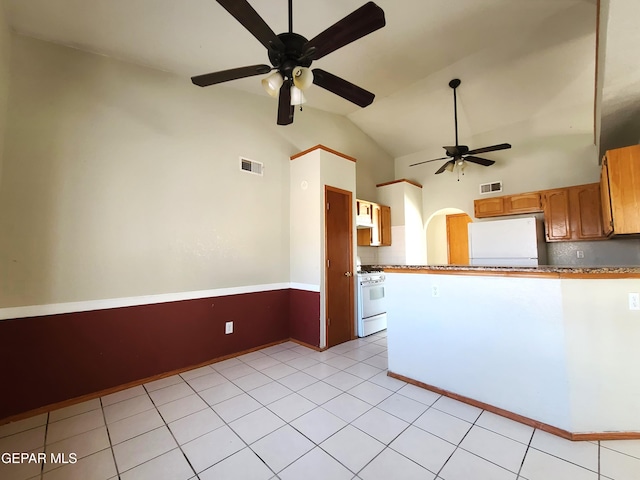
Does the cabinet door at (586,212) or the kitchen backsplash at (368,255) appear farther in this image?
the kitchen backsplash at (368,255)

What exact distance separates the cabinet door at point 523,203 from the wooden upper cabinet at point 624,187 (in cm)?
142

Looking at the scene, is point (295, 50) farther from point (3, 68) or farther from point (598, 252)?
point (598, 252)

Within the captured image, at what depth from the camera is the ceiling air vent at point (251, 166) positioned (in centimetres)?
340

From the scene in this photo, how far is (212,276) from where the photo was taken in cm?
308

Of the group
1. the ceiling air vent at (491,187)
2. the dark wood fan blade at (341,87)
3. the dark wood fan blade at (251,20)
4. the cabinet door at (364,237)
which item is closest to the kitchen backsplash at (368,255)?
the cabinet door at (364,237)

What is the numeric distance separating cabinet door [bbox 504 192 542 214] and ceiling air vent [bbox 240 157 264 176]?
12.9 ft

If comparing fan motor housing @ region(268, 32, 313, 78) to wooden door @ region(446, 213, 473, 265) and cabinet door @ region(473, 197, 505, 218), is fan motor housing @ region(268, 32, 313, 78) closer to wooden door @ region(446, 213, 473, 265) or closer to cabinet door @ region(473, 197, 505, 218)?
cabinet door @ region(473, 197, 505, 218)

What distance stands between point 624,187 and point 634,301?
1513mm

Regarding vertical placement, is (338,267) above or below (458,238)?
below

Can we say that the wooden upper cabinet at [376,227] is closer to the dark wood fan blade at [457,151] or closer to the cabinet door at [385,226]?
the cabinet door at [385,226]

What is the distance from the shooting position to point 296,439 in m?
1.75

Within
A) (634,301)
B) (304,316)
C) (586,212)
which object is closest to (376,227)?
(304,316)

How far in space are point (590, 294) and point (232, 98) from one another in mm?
3913

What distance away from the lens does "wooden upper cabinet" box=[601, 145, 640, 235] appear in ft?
8.21
